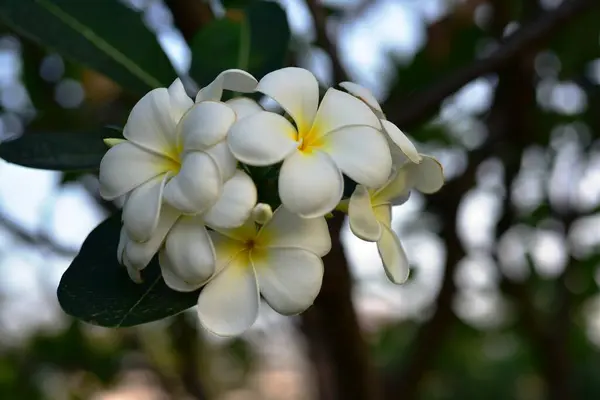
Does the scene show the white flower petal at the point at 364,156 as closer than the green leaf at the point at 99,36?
Yes

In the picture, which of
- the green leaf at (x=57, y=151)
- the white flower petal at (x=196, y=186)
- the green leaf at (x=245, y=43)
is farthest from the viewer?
the green leaf at (x=245, y=43)

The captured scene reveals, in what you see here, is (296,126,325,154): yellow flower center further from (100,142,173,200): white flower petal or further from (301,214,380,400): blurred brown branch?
(301,214,380,400): blurred brown branch

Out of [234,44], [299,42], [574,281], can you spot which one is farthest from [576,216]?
[234,44]

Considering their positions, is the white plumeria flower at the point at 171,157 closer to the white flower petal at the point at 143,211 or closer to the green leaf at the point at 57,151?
the white flower petal at the point at 143,211

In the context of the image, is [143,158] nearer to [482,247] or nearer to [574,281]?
[482,247]

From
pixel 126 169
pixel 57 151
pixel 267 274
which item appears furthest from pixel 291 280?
pixel 57 151

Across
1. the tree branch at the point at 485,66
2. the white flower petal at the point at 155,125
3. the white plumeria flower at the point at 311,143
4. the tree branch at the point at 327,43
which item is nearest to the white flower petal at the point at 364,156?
the white plumeria flower at the point at 311,143
